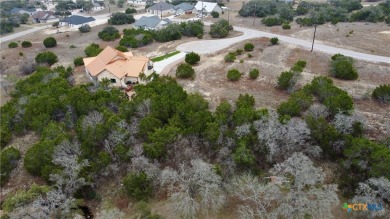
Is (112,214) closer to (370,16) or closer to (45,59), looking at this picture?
(45,59)

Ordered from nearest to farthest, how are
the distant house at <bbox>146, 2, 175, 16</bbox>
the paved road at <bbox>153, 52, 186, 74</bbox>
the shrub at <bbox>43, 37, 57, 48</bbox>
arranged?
1. the paved road at <bbox>153, 52, 186, 74</bbox>
2. the shrub at <bbox>43, 37, 57, 48</bbox>
3. the distant house at <bbox>146, 2, 175, 16</bbox>

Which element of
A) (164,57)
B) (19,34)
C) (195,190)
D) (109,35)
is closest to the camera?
(195,190)

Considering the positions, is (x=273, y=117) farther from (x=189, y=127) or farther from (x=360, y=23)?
(x=360, y=23)

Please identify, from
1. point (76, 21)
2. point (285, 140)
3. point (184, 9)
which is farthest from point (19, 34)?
point (285, 140)

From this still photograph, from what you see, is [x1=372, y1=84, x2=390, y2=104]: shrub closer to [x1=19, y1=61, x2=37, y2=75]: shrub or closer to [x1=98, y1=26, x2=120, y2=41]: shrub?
[x1=19, y1=61, x2=37, y2=75]: shrub

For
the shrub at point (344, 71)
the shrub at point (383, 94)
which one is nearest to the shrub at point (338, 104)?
the shrub at point (383, 94)

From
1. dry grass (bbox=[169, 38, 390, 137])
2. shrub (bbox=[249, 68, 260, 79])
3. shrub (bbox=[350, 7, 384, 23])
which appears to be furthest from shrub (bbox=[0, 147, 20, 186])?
shrub (bbox=[350, 7, 384, 23])

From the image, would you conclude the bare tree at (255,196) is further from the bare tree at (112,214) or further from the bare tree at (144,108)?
the bare tree at (144,108)
